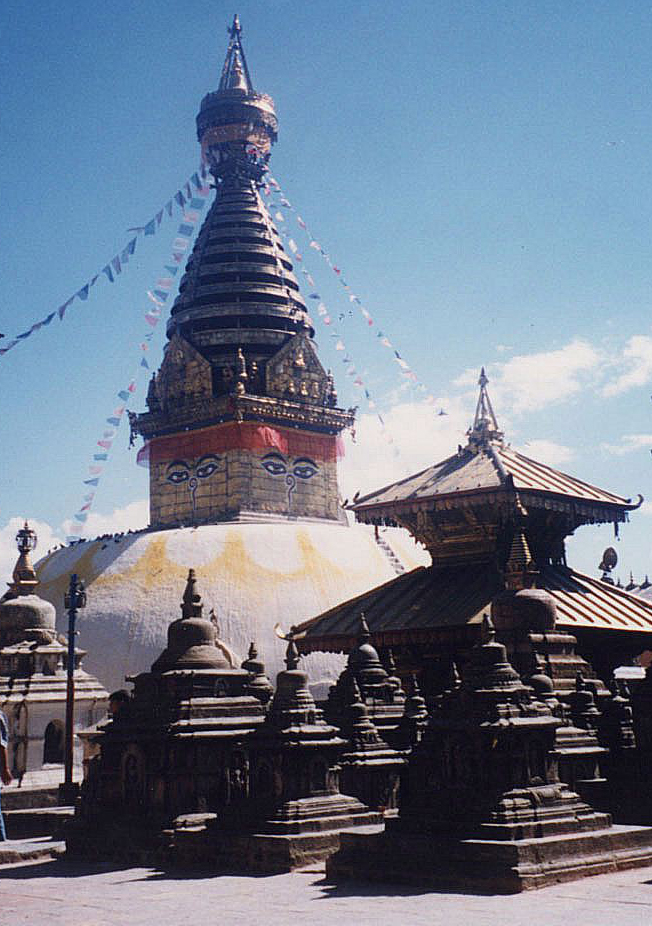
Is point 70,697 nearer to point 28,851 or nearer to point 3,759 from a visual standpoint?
point 28,851

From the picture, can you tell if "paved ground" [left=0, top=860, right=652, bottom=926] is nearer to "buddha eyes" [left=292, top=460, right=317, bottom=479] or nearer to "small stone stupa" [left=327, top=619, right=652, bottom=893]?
"small stone stupa" [left=327, top=619, right=652, bottom=893]

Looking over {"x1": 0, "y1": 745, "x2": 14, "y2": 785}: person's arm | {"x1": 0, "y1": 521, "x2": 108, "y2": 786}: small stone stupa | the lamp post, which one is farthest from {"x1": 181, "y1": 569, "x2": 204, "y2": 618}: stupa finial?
{"x1": 0, "y1": 521, "x2": 108, "y2": 786}: small stone stupa

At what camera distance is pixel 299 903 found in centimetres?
1077

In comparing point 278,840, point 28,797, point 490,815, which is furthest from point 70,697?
point 490,815

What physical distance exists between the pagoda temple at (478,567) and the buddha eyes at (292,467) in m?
17.6

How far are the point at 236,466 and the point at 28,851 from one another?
26584 millimetres

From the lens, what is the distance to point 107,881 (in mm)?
13234

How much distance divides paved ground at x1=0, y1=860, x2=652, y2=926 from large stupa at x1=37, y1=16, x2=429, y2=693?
2062cm

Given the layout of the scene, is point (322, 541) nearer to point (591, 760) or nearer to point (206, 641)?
point (206, 641)

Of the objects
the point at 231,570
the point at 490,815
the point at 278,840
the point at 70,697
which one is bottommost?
the point at 278,840

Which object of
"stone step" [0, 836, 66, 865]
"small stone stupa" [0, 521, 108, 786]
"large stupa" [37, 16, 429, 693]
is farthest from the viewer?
"large stupa" [37, 16, 429, 693]

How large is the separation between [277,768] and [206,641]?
12.2 ft

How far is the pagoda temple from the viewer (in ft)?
69.2

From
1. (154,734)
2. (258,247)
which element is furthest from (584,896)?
(258,247)
